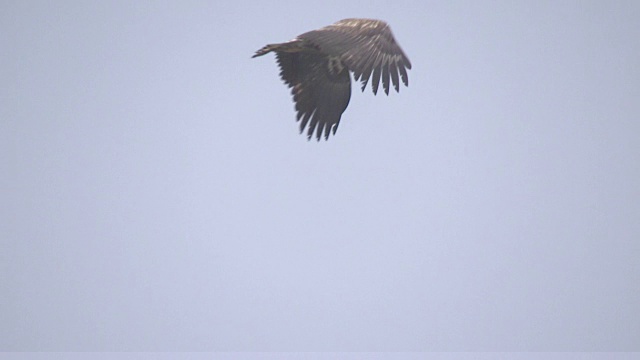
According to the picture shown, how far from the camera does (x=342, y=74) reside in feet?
54.3

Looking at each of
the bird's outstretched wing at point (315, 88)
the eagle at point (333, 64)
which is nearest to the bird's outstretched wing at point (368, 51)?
the eagle at point (333, 64)

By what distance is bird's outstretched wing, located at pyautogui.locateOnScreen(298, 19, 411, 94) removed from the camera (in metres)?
15.3

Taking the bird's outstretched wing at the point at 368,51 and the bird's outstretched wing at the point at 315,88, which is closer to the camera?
the bird's outstretched wing at the point at 368,51

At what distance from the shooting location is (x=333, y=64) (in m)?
16.5

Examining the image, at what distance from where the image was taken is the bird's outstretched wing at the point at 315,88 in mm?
16562

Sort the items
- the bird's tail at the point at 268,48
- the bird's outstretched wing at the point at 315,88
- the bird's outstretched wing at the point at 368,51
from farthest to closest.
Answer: the bird's outstretched wing at the point at 315,88, the bird's tail at the point at 268,48, the bird's outstretched wing at the point at 368,51

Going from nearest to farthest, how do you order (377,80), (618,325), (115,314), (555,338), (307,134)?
1. (377,80)
2. (307,134)
3. (555,338)
4. (115,314)
5. (618,325)

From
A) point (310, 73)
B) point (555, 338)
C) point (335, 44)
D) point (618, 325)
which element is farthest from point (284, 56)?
point (618, 325)

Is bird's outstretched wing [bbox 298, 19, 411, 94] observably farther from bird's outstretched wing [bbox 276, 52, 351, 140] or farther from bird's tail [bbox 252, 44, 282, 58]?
bird's outstretched wing [bbox 276, 52, 351, 140]

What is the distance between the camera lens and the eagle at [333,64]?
603 inches

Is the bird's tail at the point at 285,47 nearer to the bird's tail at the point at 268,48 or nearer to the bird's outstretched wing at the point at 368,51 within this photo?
the bird's tail at the point at 268,48

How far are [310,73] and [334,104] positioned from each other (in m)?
0.53

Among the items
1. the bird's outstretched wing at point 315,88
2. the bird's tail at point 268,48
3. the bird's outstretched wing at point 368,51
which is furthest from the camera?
the bird's outstretched wing at point 315,88

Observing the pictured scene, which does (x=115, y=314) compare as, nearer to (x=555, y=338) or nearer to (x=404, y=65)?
(x=555, y=338)
